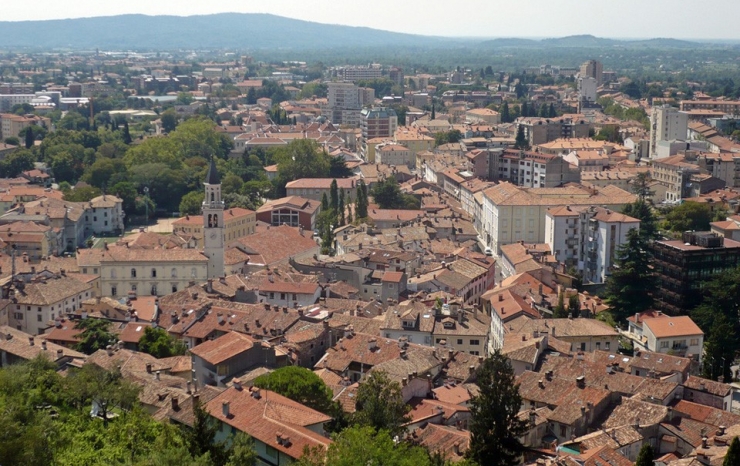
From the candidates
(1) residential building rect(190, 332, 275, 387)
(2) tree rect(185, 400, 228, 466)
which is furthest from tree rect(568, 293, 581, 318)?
(2) tree rect(185, 400, 228, 466)

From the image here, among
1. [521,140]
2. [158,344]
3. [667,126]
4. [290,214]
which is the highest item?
[667,126]

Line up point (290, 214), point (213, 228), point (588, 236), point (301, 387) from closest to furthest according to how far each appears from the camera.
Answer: point (301, 387) < point (213, 228) < point (588, 236) < point (290, 214)

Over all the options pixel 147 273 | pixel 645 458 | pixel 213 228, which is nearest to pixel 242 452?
pixel 645 458

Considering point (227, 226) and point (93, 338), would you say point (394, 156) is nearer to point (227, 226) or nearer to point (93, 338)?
point (227, 226)

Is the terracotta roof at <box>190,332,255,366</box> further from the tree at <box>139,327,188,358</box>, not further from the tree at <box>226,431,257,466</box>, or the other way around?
the tree at <box>226,431,257,466</box>

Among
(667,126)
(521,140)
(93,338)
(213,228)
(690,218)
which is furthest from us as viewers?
(521,140)

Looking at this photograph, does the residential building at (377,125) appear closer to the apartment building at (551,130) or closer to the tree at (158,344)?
the apartment building at (551,130)
